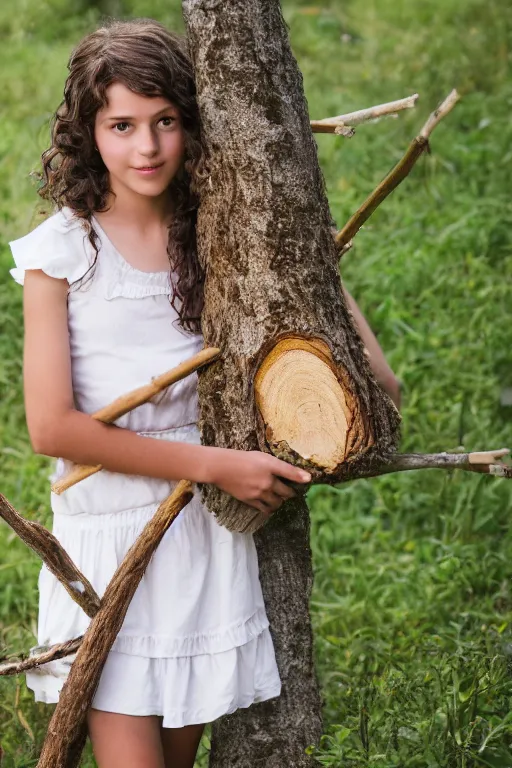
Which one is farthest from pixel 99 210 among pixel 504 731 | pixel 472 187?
pixel 472 187

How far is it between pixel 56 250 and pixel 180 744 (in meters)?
1.07

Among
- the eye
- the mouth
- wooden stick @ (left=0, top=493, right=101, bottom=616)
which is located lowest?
wooden stick @ (left=0, top=493, right=101, bottom=616)

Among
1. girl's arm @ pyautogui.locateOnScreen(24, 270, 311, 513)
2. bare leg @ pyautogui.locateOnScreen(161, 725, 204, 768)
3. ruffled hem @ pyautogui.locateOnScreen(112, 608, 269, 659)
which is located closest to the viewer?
girl's arm @ pyautogui.locateOnScreen(24, 270, 311, 513)

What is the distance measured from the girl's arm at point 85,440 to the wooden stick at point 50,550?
0.14 metres

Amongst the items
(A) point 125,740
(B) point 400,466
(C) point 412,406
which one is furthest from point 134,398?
(C) point 412,406

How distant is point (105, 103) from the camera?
6.50ft

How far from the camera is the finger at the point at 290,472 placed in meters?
1.94

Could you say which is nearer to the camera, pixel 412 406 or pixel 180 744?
pixel 180 744

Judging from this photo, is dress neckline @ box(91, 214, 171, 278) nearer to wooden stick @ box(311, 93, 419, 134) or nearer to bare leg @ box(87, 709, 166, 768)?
wooden stick @ box(311, 93, 419, 134)

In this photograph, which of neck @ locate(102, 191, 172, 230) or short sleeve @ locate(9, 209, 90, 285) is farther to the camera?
neck @ locate(102, 191, 172, 230)

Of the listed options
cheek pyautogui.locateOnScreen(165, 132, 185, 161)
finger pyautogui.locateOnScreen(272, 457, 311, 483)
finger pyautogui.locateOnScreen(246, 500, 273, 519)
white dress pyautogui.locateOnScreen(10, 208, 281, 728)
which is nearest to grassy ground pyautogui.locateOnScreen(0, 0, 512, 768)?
white dress pyautogui.locateOnScreen(10, 208, 281, 728)

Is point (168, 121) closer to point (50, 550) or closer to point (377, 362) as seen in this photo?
point (377, 362)

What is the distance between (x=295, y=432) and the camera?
76.8 inches

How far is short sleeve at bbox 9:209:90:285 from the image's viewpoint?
1.94 metres
